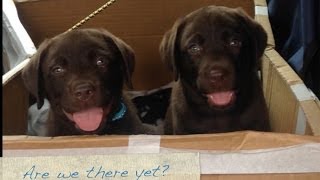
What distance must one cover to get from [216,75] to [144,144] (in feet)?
1.47

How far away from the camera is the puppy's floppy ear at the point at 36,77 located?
1.46 m

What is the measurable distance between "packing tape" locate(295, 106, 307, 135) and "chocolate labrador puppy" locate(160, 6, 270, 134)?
8.1 inches

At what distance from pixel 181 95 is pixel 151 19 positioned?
0.59 metres

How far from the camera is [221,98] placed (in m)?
1.49

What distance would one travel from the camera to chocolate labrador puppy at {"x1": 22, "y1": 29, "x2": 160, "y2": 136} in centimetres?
138

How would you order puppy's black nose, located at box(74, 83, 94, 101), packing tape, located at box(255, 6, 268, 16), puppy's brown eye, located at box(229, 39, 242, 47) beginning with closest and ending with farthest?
puppy's black nose, located at box(74, 83, 94, 101)
puppy's brown eye, located at box(229, 39, 242, 47)
packing tape, located at box(255, 6, 268, 16)

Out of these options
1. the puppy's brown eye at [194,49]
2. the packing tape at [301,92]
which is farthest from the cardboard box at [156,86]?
the puppy's brown eye at [194,49]

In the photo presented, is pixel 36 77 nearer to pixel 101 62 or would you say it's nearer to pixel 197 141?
pixel 101 62

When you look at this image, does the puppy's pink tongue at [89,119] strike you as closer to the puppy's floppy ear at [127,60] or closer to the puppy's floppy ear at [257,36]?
the puppy's floppy ear at [127,60]

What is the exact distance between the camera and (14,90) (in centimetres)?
165

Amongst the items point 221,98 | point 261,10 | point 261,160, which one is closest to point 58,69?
point 221,98

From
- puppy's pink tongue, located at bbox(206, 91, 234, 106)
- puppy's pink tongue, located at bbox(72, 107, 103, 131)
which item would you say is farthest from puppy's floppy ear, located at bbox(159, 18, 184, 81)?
puppy's pink tongue, located at bbox(72, 107, 103, 131)

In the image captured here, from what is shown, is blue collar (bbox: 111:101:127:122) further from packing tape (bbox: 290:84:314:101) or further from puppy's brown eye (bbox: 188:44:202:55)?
packing tape (bbox: 290:84:314:101)

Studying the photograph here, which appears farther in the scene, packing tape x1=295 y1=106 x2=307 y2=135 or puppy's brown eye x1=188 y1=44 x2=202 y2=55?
puppy's brown eye x1=188 y1=44 x2=202 y2=55
